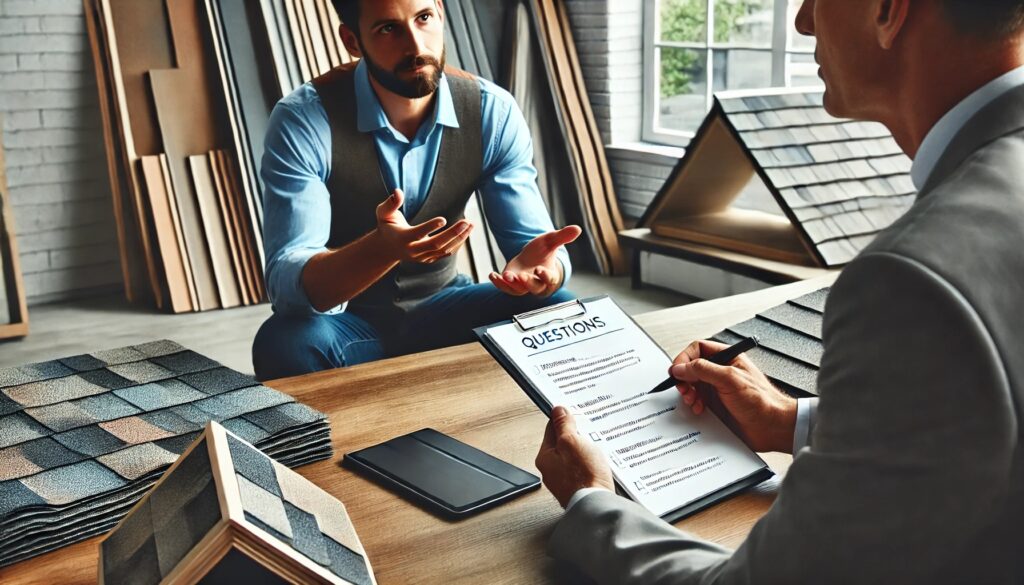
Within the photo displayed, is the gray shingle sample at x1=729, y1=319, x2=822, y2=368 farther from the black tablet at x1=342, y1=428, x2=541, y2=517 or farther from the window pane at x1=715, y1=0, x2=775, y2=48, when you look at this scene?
the window pane at x1=715, y1=0, x2=775, y2=48

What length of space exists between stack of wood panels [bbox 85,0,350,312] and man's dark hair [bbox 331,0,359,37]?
8.62 feet

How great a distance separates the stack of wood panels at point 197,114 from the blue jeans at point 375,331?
8.77 feet

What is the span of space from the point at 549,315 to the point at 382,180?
127cm

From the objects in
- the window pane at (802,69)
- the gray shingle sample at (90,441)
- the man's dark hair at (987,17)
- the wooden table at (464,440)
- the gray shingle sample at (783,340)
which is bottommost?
the wooden table at (464,440)

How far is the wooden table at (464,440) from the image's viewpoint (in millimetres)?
1194

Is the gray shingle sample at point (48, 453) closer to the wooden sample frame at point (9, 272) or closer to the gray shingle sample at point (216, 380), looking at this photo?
the gray shingle sample at point (216, 380)

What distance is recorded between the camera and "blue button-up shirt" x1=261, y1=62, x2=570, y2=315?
8.19 feet

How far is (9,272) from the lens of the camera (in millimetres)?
4926

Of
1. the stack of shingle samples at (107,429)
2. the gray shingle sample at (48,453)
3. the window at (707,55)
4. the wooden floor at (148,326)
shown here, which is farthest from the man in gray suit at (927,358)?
the window at (707,55)

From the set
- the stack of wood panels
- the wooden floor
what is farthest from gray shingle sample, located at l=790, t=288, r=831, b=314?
the stack of wood panels

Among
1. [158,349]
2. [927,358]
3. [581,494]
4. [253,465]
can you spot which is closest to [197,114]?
[158,349]

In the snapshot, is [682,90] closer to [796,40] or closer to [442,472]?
[796,40]

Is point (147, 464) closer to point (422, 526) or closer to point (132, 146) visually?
point (422, 526)

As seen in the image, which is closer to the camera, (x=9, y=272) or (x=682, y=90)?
(x=9, y=272)
